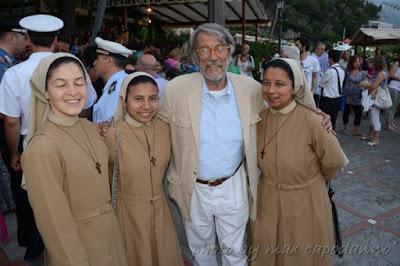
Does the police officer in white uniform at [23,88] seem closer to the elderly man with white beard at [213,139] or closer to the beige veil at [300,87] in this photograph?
the elderly man with white beard at [213,139]

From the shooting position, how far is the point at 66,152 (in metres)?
1.90

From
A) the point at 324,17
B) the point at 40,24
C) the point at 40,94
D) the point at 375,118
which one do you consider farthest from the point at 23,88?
the point at 324,17

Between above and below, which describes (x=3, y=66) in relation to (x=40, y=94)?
above

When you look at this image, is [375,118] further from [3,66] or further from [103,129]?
[3,66]

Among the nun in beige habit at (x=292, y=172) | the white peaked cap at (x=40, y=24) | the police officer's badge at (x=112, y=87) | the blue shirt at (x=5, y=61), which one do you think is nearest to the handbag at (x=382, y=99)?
the nun in beige habit at (x=292, y=172)

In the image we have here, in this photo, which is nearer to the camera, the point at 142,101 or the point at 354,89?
the point at 142,101

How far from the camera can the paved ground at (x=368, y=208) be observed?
349 cm

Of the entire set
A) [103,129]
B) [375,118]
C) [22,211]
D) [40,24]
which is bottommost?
[22,211]

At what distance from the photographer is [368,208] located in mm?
4484

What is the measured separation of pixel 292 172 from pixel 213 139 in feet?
1.95

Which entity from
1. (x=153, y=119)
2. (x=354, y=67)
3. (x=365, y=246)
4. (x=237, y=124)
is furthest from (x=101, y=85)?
(x=354, y=67)

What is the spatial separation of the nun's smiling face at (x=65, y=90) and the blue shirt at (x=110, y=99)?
110 cm

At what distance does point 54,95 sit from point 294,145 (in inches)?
61.3

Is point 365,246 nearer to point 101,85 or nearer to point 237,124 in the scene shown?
point 237,124
